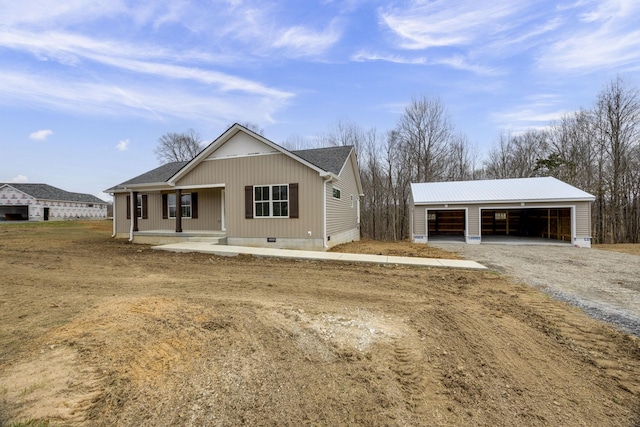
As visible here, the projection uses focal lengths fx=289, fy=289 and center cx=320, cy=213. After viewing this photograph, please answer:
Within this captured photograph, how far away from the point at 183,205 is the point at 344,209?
837cm

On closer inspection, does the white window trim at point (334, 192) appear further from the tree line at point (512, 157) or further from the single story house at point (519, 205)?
the tree line at point (512, 157)

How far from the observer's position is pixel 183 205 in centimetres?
1500

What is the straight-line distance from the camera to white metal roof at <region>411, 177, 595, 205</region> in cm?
1506

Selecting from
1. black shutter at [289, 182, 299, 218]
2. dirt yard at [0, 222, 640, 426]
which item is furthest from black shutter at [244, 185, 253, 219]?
dirt yard at [0, 222, 640, 426]

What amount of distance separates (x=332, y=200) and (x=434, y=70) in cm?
925

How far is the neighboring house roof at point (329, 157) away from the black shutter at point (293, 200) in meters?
1.99

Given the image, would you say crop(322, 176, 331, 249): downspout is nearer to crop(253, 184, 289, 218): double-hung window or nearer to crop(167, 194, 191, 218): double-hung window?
crop(253, 184, 289, 218): double-hung window

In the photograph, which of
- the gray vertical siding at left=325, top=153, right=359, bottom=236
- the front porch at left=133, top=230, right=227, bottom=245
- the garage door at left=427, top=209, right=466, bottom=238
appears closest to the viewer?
the gray vertical siding at left=325, top=153, right=359, bottom=236

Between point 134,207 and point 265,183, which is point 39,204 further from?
point 265,183

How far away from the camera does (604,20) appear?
9.46m

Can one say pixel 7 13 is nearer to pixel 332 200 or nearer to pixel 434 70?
pixel 332 200

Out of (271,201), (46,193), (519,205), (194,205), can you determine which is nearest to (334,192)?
(271,201)

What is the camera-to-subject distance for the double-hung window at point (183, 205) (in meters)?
14.9

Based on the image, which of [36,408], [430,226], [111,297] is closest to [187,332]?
[36,408]
